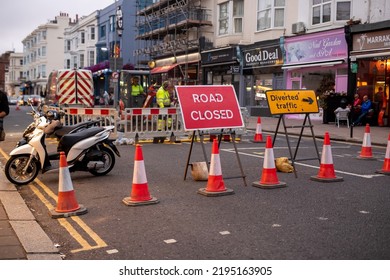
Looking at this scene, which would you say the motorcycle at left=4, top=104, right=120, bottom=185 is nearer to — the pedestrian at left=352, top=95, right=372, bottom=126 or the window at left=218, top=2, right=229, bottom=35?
the pedestrian at left=352, top=95, right=372, bottom=126

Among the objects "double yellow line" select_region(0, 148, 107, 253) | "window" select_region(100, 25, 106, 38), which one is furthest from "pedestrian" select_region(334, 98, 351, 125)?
"window" select_region(100, 25, 106, 38)

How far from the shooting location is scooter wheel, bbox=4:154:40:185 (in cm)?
830

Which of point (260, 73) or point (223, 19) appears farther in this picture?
point (223, 19)

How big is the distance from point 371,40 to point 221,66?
1327cm

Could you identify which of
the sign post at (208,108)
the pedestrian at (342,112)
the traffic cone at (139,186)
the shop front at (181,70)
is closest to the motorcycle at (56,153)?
the sign post at (208,108)

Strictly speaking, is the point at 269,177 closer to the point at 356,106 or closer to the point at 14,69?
the point at 356,106

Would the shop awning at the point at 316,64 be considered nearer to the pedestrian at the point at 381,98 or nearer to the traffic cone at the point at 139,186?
the pedestrian at the point at 381,98

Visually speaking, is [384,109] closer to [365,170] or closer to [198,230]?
[365,170]

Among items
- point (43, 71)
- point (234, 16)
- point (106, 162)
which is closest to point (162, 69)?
point (234, 16)

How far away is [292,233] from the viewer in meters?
5.39

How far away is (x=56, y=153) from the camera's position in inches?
343

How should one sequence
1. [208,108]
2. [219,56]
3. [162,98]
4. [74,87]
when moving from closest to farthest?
[208,108]
[162,98]
[74,87]
[219,56]

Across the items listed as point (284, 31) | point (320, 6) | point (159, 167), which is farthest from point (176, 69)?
point (159, 167)

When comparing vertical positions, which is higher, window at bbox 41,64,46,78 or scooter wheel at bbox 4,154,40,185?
window at bbox 41,64,46,78
